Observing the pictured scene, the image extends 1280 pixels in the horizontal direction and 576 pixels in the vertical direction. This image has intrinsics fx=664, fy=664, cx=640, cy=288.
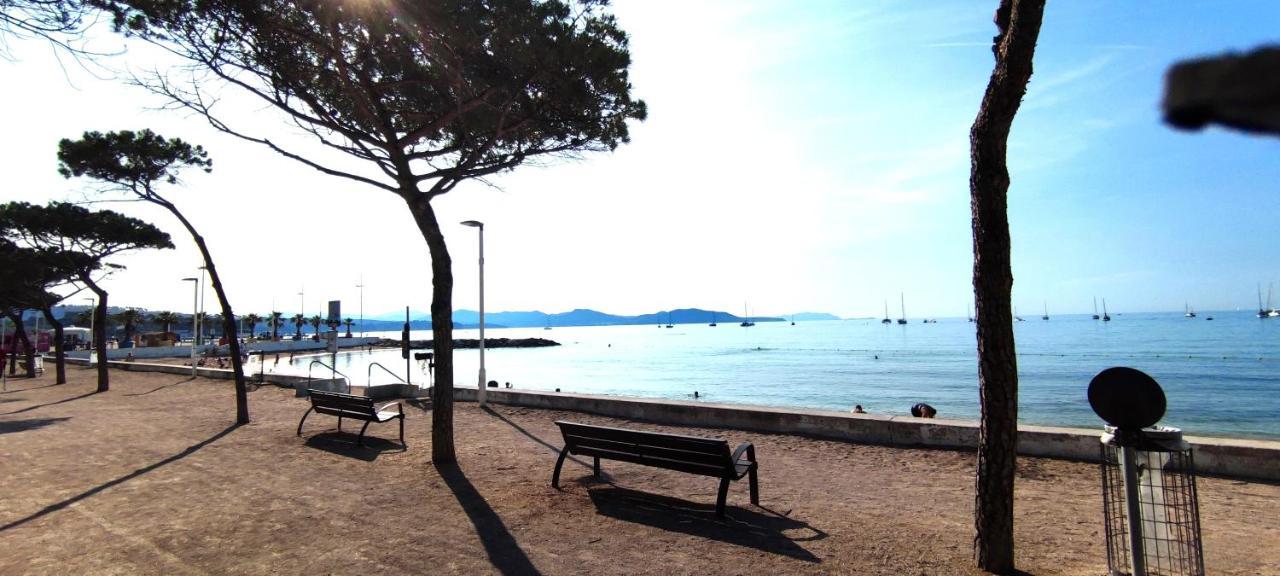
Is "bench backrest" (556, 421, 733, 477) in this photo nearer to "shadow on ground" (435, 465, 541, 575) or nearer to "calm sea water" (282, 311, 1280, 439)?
"shadow on ground" (435, 465, 541, 575)

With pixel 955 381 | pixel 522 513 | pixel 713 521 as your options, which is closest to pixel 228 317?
pixel 522 513

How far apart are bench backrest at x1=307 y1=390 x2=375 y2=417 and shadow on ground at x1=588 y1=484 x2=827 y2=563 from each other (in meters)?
3.72

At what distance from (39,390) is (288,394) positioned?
8.90m

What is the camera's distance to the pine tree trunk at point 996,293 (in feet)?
11.7

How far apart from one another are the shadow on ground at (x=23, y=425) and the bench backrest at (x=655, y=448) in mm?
9617

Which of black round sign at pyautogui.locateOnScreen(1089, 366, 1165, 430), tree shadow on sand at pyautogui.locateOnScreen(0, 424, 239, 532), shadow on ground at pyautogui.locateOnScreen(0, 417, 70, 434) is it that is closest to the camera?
black round sign at pyautogui.locateOnScreen(1089, 366, 1165, 430)

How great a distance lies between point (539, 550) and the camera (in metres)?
4.30

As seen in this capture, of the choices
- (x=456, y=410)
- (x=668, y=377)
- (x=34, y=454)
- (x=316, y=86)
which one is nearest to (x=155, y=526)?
(x=34, y=454)

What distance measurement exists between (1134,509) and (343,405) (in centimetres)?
808

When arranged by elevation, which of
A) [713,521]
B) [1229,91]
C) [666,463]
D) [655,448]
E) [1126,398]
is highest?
[1229,91]

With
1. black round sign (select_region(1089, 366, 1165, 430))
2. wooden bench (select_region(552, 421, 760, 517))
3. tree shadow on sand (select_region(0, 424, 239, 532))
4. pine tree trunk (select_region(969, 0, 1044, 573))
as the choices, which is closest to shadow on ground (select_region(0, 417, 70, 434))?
tree shadow on sand (select_region(0, 424, 239, 532))

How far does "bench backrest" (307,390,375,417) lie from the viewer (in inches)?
316

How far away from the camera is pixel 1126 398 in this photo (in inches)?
130

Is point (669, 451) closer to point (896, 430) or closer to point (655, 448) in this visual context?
point (655, 448)
